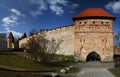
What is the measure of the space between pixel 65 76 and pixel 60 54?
2914cm

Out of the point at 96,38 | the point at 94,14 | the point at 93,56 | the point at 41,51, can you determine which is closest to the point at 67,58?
the point at 93,56

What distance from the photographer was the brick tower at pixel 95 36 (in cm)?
4534

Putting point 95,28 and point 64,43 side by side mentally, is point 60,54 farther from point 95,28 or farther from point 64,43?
point 95,28

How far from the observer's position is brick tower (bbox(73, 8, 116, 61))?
45344 mm

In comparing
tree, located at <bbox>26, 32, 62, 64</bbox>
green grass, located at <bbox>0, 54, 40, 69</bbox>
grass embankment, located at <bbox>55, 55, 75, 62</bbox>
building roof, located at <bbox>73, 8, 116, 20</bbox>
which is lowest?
grass embankment, located at <bbox>55, 55, 75, 62</bbox>

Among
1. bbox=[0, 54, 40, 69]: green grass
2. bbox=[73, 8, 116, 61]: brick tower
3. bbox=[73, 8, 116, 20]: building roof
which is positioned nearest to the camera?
bbox=[0, 54, 40, 69]: green grass

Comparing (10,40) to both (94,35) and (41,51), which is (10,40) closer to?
(94,35)

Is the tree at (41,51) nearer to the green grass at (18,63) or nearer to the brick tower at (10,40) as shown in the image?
the green grass at (18,63)

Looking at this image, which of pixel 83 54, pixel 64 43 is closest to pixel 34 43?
pixel 83 54

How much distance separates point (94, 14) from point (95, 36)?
3874mm

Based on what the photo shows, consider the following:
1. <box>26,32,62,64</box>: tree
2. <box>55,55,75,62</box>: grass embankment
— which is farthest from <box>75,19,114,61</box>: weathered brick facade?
<box>26,32,62,64</box>: tree

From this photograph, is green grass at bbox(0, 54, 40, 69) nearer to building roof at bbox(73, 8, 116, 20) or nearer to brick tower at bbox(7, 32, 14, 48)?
building roof at bbox(73, 8, 116, 20)

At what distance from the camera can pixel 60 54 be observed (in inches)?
2023

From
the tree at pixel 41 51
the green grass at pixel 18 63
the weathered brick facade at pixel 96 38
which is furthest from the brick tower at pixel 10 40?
the green grass at pixel 18 63
